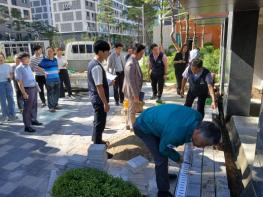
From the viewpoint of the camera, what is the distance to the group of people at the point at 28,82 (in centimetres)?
555

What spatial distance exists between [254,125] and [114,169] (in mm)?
2935

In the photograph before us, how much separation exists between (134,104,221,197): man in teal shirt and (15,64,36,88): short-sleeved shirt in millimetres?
3463

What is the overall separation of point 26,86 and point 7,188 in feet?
8.34

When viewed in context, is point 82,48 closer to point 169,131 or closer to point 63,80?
point 63,80

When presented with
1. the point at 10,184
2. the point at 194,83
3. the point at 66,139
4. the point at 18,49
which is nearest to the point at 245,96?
→ the point at 194,83

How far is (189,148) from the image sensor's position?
3387mm

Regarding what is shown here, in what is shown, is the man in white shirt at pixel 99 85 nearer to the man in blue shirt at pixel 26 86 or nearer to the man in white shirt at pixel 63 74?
the man in blue shirt at pixel 26 86

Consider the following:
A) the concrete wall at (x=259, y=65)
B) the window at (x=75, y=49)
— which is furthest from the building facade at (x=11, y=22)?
the concrete wall at (x=259, y=65)

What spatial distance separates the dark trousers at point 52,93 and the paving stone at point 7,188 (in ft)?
12.4

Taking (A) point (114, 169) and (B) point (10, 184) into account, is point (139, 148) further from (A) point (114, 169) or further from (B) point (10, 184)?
(B) point (10, 184)

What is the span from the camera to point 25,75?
18.2ft

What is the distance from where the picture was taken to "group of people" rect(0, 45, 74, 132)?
5555 mm

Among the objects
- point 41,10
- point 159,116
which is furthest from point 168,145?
point 41,10

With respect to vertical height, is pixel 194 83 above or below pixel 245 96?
above
